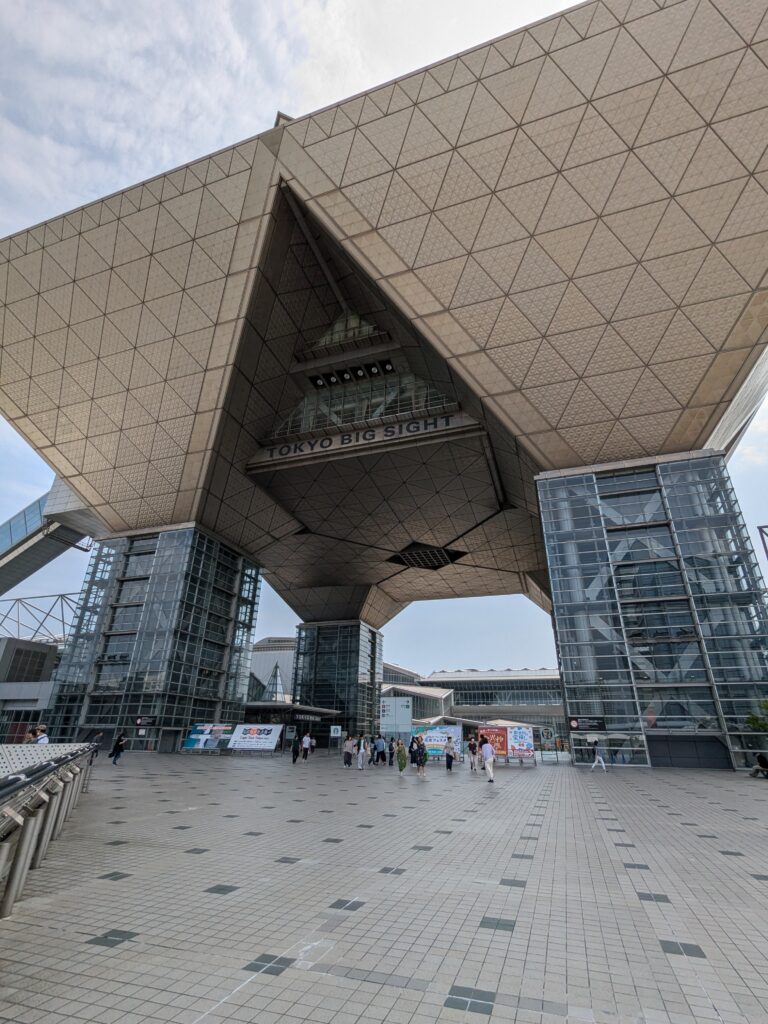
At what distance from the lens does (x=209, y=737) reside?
30672 mm

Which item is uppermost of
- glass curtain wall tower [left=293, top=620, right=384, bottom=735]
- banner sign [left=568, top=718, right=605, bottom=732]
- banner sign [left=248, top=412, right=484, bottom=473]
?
banner sign [left=248, top=412, right=484, bottom=473]

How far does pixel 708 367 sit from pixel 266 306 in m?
22.2

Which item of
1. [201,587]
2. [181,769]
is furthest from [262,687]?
[181,769]

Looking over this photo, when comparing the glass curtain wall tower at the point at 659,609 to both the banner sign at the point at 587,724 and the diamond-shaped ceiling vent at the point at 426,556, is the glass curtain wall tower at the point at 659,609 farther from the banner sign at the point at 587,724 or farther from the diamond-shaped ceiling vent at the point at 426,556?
the diamond-shaped ceiling vent at the point at 426,556

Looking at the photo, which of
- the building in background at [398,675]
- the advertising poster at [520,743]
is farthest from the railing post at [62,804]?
the building in background at [398,675]

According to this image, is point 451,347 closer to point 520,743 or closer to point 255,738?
point 520,743

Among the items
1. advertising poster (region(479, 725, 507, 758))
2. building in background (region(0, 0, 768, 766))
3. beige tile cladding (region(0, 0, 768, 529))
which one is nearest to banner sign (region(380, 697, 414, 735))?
advertising poster (region(479, 725, 507, 758))

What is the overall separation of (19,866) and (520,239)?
2549cm

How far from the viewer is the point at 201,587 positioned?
117 ft

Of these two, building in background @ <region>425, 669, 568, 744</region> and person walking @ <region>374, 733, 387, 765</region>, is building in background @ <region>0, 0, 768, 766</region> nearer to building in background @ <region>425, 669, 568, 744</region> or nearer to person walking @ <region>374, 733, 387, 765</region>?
person walking @ <region>374, 733, 387, 765</region>

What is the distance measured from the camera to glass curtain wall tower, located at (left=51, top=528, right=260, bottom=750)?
31750mm

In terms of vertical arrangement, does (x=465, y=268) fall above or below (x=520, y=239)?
below

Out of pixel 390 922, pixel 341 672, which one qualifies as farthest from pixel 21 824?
pixel 341 672

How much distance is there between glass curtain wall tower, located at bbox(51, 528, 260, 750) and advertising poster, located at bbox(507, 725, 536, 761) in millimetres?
20300
